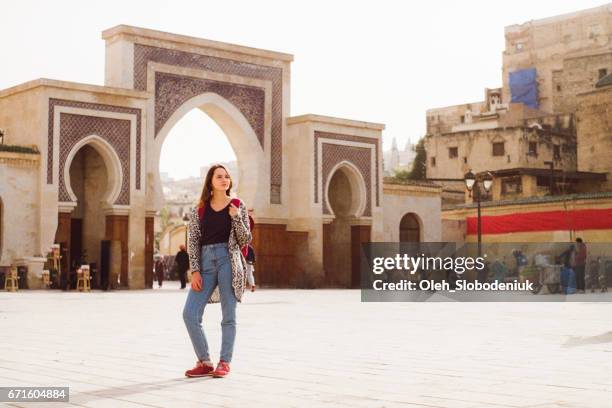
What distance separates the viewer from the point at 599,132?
4119 centimetres

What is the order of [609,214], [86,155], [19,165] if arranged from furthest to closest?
[609,214] → [86,155] → [19,165]

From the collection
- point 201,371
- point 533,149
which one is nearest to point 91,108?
point 201,371

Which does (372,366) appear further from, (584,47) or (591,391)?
(584,47)

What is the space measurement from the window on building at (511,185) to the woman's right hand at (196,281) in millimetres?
33213

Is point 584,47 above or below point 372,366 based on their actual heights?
above

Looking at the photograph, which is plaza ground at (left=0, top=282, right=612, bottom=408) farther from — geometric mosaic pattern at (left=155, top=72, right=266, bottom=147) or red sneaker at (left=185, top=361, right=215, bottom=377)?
geometric mosaic pattern at (left=155, top=72, right=266, bottom=147)

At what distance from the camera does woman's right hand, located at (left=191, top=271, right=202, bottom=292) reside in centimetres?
615

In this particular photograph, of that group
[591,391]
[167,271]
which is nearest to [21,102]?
[167,271]

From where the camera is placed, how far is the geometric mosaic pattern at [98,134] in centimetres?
2242

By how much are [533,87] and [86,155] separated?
37.8 meters

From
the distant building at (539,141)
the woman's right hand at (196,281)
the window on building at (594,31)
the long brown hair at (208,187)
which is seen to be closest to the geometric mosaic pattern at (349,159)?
the distant building at (539,141)

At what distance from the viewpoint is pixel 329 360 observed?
681 cm

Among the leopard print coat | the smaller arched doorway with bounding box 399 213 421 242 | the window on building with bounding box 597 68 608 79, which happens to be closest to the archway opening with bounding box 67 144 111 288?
the smaller arched doorway with bounding box 399 213 421 242

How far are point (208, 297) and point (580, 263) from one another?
53.9 ft
